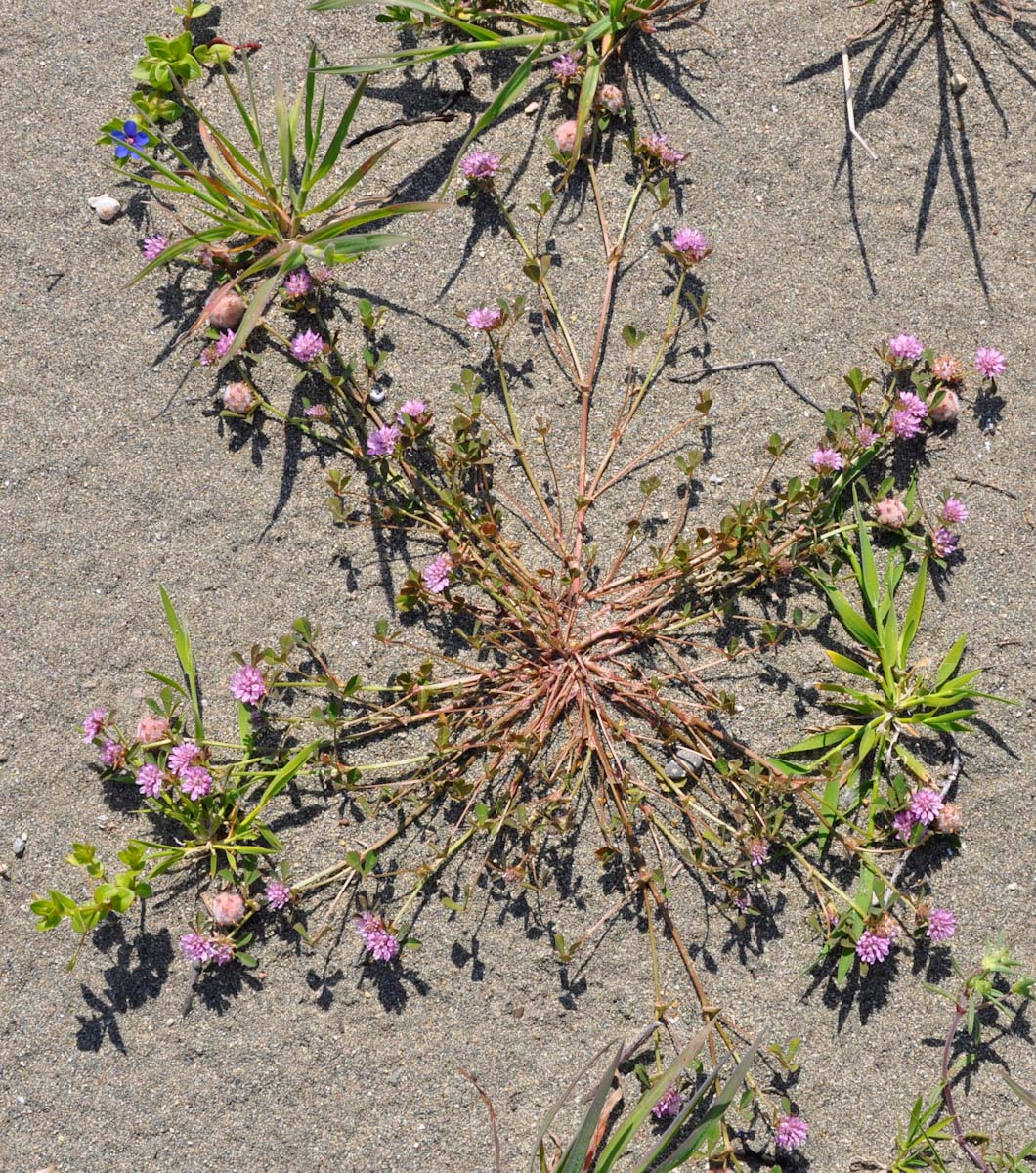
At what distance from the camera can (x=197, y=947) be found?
2.12 metres

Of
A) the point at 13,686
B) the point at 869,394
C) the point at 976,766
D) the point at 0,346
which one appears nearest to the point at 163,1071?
the point at 13,686

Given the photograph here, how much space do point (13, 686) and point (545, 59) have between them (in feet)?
6.69

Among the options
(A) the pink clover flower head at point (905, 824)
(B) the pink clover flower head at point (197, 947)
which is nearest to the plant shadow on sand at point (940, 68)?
(A) the pink clover flower head at point (905, 824)

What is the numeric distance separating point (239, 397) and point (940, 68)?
1.94 m

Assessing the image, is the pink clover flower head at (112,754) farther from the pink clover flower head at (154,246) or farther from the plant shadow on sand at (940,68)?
the plant shadow on sand at (940,68)

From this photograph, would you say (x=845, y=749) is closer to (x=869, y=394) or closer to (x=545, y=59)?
(x=869, y=394)

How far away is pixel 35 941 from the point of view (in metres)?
2.21

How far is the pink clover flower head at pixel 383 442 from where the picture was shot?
2188 millimetres

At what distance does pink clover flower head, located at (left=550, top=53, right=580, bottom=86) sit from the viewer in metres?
2.34

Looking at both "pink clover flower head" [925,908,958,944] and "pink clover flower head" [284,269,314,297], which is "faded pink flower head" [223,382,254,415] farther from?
"pink clover flower head" [925,908,958,944]

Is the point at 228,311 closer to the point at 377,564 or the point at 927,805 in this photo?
the point at 377,564

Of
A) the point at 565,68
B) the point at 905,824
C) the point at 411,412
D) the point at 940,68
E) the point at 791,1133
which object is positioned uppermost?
the point at 940,68

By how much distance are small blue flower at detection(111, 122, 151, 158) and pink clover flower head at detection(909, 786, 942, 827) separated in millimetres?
2391

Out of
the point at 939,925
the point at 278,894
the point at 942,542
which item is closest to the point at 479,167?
the point at 942,542
